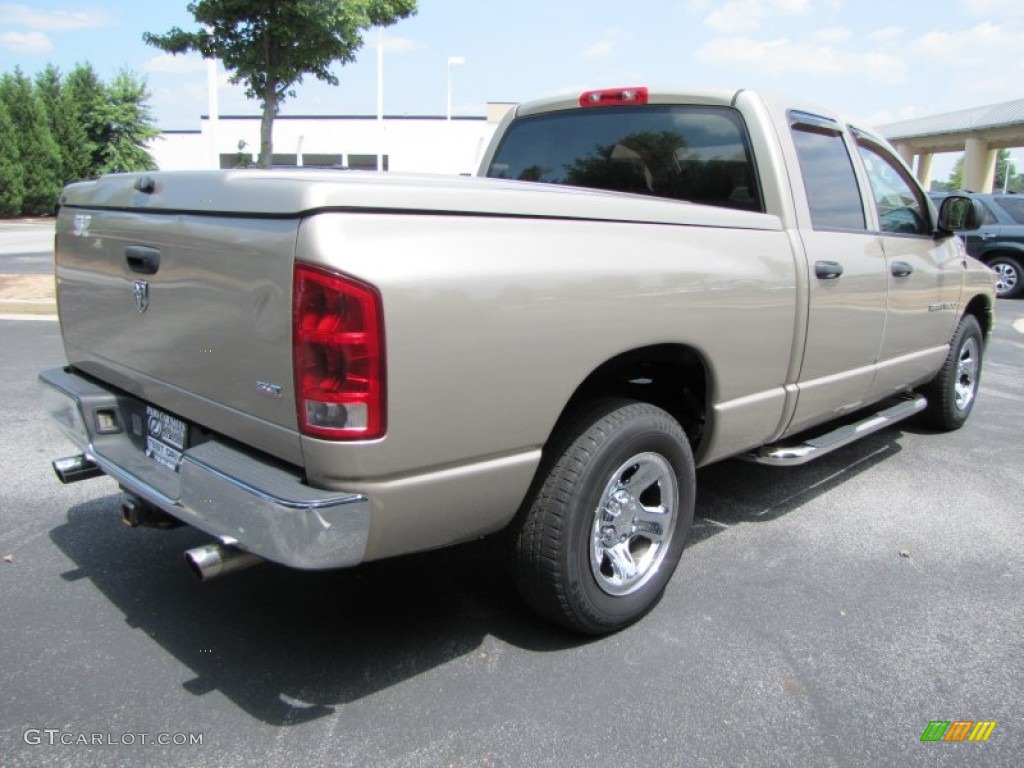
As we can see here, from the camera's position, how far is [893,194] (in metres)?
4.53

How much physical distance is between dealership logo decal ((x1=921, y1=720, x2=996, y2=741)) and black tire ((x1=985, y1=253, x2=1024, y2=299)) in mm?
13292

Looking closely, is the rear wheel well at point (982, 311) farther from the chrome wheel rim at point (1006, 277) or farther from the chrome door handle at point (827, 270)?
the chrome wheel rim at point (1006, 277)

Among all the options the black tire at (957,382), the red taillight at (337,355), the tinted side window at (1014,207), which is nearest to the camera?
the red taillight at (337,355)

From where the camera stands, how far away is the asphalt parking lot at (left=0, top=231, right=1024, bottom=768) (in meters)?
2.36

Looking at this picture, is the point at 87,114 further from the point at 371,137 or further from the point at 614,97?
the point at 614,97

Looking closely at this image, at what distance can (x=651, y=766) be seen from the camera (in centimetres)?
228

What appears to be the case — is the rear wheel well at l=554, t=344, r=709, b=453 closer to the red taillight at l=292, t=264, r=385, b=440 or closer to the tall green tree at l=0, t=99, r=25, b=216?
the red taillight at l=292, t=264, r=385, b=440

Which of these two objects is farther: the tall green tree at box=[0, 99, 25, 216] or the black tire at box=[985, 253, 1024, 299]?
the tall green tree at box=[0, 99, 25, 216]

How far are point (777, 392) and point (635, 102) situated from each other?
5.29 ft

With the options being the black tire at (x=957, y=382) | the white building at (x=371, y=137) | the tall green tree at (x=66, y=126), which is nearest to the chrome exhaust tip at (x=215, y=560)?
the black tire at (x=957, y=382)

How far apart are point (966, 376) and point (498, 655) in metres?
4.62

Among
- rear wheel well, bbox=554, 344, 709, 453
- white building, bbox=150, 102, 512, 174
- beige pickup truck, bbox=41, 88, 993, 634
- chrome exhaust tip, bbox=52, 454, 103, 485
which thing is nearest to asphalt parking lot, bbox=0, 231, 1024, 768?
beige pickup truck, bbox=41, 88, 993, 634

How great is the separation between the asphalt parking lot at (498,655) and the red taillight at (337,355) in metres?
0.96

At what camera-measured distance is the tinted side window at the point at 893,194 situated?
432cm
